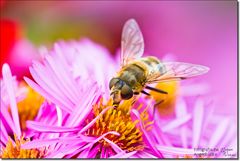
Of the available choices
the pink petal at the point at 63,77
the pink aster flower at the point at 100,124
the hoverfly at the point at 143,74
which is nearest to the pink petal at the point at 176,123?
the pink aster flower at the point at 100,124

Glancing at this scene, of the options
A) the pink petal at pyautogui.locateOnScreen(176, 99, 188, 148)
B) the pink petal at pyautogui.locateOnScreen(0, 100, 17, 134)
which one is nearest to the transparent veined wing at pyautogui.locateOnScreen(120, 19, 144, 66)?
the pink petal at pyautogui.locateOnScreen(176, 99, 188, 148)

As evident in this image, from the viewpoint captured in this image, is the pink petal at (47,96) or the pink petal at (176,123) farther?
the pink petal at (176,123)

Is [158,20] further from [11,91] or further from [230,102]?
[11,91]

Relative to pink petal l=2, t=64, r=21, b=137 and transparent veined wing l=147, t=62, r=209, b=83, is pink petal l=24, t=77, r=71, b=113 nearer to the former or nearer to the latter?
pink petal l=2, t=64, r=21, b=137

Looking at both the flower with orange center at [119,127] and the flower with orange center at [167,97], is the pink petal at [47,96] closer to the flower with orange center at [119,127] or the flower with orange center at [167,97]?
the flower with orange center at [119,127]

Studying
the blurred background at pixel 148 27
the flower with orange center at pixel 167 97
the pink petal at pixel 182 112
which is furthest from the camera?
the blurred background at pixel 148 27

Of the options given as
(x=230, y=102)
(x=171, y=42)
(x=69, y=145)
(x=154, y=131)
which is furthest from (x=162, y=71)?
(x=171, y=42)
